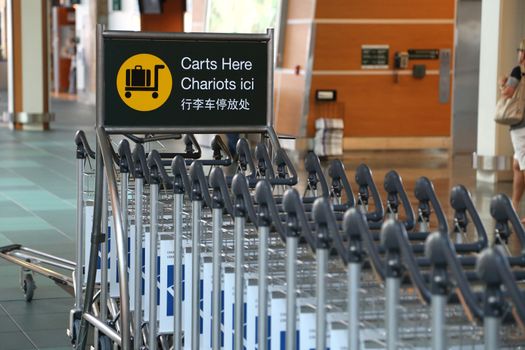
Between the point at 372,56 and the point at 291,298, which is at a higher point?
the point at 372,56

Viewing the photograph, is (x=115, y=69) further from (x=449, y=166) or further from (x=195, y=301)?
(x=449, y=166)

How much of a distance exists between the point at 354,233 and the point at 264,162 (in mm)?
2155

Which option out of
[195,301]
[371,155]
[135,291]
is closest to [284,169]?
→ [135,291]

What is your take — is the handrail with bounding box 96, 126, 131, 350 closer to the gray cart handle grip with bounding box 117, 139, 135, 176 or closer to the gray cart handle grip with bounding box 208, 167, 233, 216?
the gray cart handle grip with bounding box 117, 139, 135, 176

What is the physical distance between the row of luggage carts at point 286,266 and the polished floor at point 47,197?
0.90m

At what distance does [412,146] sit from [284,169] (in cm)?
1258

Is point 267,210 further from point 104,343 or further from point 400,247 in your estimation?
point 104,343

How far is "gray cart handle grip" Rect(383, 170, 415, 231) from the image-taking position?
3912 millimetres

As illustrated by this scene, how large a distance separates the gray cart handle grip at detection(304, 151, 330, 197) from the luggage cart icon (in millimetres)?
826

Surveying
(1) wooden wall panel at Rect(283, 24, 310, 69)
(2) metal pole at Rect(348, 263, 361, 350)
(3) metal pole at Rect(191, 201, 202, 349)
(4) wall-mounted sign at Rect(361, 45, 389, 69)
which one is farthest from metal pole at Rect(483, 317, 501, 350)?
(4) wall-mounted sign at Rect(361, 45, 389, 69)

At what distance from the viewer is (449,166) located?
49.5 feet

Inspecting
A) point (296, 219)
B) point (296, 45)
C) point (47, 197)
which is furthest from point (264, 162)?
point (296, 45)

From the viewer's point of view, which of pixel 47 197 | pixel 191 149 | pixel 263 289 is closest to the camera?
pixel 263 289

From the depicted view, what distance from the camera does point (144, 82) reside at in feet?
16.9
